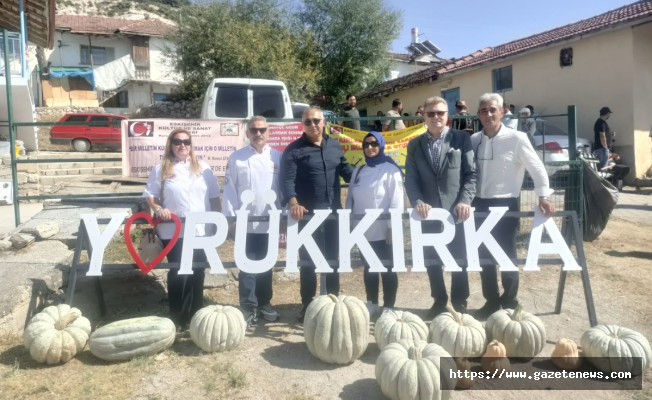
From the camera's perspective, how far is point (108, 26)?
3716 cm

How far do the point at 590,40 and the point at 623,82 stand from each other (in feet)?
5.69

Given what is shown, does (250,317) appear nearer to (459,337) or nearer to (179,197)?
(179,197)

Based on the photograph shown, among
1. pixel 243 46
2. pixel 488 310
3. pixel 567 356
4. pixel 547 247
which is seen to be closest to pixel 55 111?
pixel 243 46

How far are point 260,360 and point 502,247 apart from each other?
2.26 m

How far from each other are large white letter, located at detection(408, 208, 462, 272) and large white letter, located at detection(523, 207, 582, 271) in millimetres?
622

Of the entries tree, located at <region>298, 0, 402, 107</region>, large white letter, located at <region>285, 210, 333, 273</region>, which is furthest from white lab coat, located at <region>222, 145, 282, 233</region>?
tree, located at <region>298, 0, 402, 107</region>

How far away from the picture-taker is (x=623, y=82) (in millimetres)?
13289

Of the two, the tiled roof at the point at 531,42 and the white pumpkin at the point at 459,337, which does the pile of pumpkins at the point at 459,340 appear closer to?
the white pumpkin at the point at 459,337

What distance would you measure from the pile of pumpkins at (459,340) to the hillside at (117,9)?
4684 cm

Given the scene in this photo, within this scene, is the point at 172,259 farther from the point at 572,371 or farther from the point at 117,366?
the point at 572,371

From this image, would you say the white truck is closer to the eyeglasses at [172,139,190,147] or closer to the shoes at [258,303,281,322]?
the eyeglasses at [172,139,190,147]

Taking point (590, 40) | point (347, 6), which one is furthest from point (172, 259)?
point (347, 6)

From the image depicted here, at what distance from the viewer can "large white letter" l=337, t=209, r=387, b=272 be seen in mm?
4164

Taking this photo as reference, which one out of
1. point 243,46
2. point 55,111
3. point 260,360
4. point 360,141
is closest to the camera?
point 260,360
